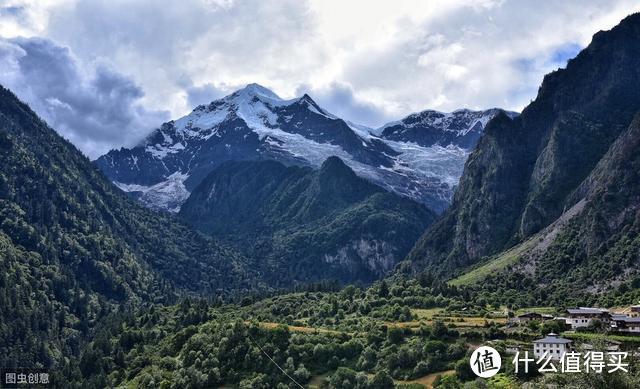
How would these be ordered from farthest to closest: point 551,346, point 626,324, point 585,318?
point 585,318
point 626,324
point 551,346

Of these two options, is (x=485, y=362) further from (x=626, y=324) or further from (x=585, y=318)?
(x=585, y=318)

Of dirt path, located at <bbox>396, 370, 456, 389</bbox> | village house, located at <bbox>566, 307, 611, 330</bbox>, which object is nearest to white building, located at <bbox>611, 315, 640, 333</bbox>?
village house, located at <bbox>566, 307, 611, 330</bbox>

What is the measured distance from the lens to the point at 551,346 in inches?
6235

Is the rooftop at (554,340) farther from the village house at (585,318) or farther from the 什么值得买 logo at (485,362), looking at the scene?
the village house at (585,318)

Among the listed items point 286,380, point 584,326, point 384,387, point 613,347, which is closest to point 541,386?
point 613,347

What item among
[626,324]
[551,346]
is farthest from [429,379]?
[626,324]

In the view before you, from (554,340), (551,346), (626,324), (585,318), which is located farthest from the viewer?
(585,318)

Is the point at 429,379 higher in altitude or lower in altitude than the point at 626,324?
lower

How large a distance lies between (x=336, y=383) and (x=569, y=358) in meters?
77.4

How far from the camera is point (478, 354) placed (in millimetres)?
155375

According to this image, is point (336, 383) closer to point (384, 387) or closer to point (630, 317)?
point (384, 387)

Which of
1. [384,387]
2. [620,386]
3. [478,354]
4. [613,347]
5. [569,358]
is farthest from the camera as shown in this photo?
[384,387]

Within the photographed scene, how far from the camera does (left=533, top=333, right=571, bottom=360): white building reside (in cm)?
15412

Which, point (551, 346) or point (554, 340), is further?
point (551, 346)
